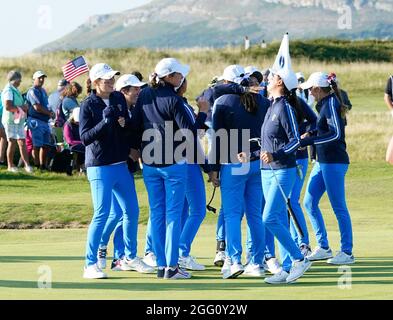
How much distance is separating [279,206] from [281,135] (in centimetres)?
70

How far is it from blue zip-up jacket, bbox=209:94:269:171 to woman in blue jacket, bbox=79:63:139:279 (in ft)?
3.13

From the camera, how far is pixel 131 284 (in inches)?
488

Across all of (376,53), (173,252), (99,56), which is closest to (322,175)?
(173,252)

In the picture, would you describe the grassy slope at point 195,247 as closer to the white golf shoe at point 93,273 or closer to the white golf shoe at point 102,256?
the white golf shoe at point 93,273

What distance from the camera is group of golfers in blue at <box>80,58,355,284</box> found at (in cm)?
1241

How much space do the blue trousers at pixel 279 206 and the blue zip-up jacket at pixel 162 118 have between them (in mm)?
967

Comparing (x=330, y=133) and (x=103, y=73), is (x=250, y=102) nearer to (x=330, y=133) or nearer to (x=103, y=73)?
(x=330, y=133)

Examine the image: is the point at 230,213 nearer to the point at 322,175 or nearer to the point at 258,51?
the point at 322,175

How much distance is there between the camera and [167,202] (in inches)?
507

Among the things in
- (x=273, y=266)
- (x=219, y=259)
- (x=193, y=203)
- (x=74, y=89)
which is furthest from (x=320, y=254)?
(x=74, y=89)

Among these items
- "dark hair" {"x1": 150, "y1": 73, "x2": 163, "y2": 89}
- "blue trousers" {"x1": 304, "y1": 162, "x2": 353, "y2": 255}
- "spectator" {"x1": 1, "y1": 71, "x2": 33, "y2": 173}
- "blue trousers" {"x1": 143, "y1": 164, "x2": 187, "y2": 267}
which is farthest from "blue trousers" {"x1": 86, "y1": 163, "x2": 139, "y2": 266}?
"spectator" {"x1": 1, "y1": 71, "x2": 33, "y2": 173}

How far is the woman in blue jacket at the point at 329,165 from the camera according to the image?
14055mm

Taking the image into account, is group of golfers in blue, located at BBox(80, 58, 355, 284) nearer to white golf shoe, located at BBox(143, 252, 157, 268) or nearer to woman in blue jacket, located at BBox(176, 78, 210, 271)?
woman in blue jacket, located at BBox(176, 78, 210, 271)

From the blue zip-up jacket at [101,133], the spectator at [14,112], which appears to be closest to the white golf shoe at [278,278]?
the blue zip-up jacket at [101,133]
